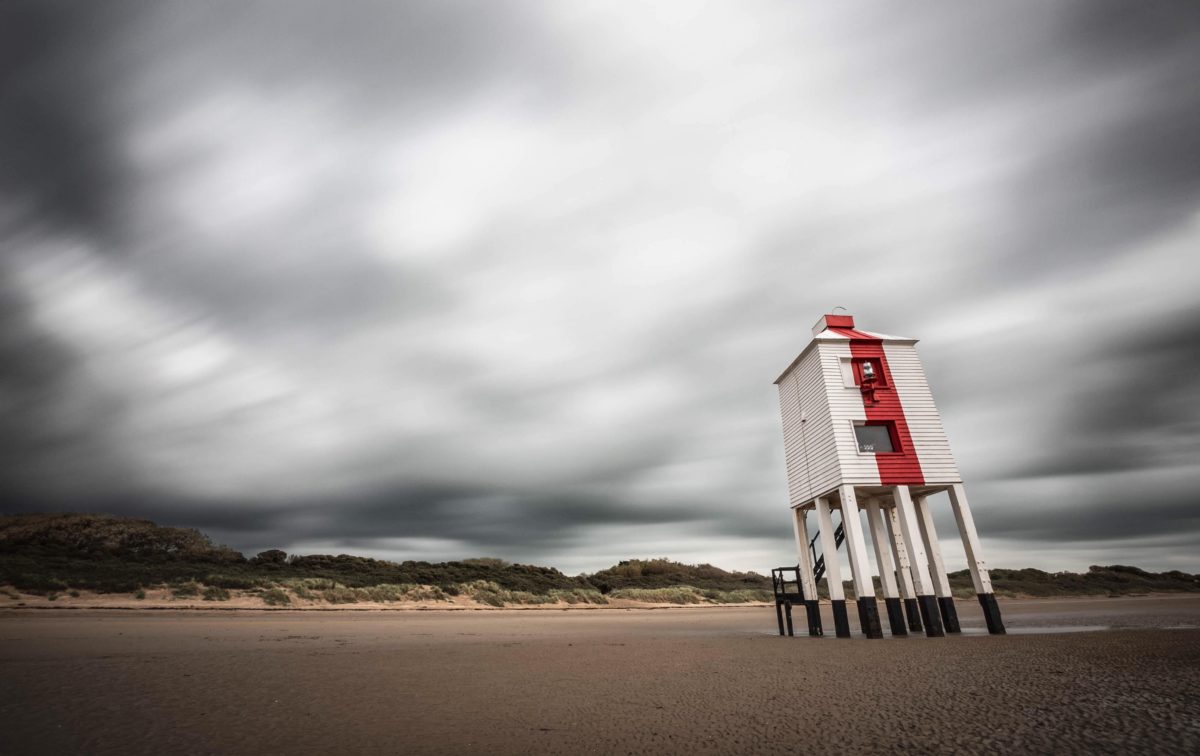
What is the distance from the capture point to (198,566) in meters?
38.8

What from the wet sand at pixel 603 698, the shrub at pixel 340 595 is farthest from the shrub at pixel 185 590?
the wet sand at pixel 603 698

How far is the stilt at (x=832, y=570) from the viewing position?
15891 millimetres

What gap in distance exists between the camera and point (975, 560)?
1585 cm

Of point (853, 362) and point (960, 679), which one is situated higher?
point (853, 362)

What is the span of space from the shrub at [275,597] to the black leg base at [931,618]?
95.5 feet

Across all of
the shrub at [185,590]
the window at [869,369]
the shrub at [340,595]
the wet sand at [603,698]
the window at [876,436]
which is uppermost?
the window at [869,369]

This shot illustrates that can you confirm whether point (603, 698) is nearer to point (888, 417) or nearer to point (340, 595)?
point (888, 417)

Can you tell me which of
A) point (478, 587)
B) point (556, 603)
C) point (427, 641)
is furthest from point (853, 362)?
point (478, 587)

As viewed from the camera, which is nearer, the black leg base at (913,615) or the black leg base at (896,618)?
the black leg base at (896,618)

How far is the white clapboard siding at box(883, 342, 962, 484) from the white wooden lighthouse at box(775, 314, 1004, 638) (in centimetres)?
3

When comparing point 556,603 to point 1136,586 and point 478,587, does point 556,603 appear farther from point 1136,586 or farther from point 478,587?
point 1136,586

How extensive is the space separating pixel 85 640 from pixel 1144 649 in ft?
74.5

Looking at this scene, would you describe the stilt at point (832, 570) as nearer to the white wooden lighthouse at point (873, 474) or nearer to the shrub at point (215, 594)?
the white wooden lighthouse at point (873, 474)

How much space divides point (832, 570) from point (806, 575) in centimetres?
154
